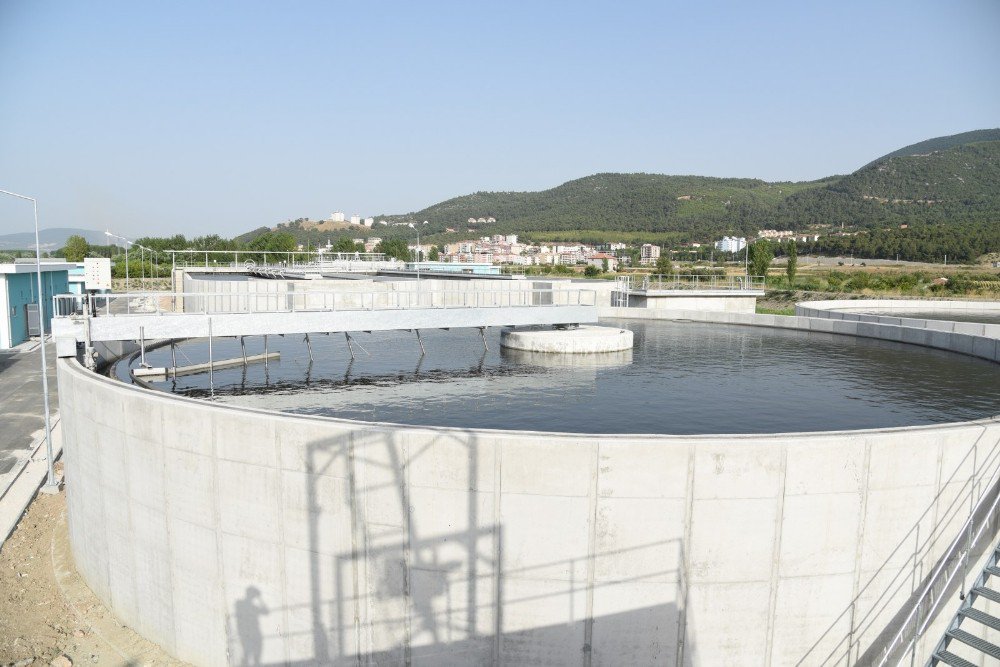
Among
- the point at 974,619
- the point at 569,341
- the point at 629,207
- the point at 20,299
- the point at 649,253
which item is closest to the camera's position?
the point at 974,619

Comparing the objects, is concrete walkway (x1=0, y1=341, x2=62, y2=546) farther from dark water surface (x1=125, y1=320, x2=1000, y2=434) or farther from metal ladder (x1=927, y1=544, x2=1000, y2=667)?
metal ladder (x1=927, y1=544, x2=1000, y2=667)

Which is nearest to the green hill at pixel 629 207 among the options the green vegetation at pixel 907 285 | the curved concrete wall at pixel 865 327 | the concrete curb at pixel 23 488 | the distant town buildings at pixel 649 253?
the distant town buildings at pixel 649 253

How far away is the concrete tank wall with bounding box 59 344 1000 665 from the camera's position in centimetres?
1086

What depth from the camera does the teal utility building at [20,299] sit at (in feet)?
130

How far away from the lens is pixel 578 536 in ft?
→ 35.7

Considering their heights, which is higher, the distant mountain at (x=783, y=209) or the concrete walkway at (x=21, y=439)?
the distant mountain at (x=783, y=209)

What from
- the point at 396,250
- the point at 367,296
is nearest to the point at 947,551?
the point at 367,296

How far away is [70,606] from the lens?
15.6m

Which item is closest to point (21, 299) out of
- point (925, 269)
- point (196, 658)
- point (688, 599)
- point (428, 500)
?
point (196, 658)

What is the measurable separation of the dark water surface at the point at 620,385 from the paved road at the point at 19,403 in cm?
473

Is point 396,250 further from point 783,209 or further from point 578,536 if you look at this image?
point 783,209

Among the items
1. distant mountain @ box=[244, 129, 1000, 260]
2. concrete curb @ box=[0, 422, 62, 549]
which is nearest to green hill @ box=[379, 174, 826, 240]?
distant mountain @ box=[244, 129, 1000, 260]

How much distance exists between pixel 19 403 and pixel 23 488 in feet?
29.3

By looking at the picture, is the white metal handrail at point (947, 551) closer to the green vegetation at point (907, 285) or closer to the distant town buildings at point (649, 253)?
the green vegetation at point (907, 285)
